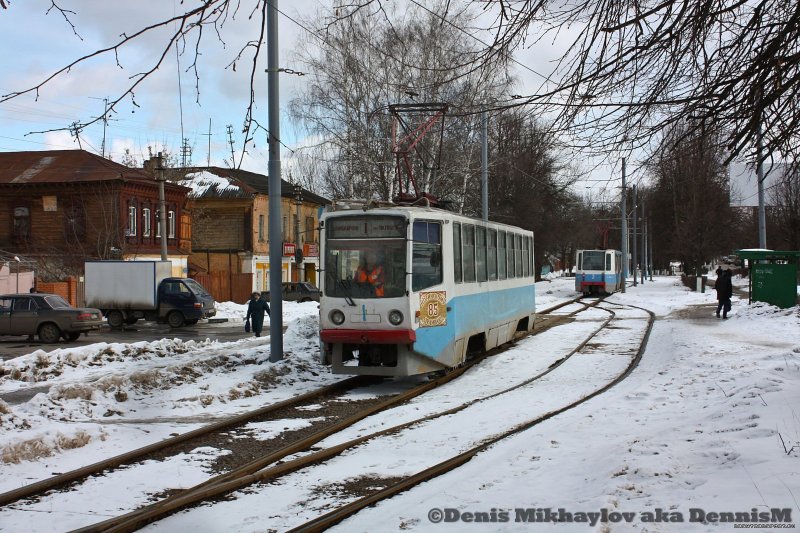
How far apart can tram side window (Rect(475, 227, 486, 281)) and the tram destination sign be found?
2.90 metres

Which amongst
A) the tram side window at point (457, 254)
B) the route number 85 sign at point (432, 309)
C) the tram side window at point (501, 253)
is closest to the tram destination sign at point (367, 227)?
the route number 85 sign at point (432, 309)

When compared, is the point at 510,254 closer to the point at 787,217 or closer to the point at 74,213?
the point at 787,217

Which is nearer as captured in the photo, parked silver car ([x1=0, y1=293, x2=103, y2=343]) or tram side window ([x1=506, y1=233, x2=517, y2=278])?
tram side window ([x1=506, y1=233, x2=517, y2=278])

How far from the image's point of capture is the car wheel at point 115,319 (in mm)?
29969

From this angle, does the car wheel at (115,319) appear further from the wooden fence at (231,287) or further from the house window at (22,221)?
the house window at (22,221)

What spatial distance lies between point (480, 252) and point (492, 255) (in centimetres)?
105

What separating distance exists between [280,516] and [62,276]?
36.9 meters

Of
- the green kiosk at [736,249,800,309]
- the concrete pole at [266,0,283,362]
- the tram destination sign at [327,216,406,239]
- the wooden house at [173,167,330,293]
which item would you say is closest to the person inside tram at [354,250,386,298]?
the tram destination sign at [327,216,406,239]

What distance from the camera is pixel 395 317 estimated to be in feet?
41.0

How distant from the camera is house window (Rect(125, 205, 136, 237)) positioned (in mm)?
42906

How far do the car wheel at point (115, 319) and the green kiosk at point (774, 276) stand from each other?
22.5 m

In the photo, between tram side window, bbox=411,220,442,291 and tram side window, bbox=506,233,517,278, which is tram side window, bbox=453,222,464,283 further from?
tram side window, bbox=506,233,517,278

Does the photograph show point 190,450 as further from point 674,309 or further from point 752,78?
point 674,309

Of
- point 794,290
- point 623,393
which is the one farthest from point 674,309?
point 623,393
